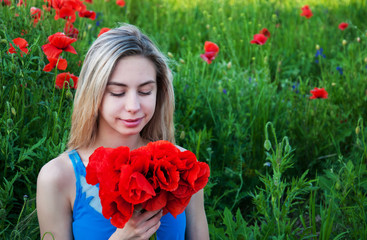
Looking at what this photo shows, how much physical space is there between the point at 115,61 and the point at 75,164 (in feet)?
1.33

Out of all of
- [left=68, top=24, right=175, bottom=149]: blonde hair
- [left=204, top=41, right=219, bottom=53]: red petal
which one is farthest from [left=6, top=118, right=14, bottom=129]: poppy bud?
[left=204, top=41, right=219, bottom=53]: red petal

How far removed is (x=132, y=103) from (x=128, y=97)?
4 cm

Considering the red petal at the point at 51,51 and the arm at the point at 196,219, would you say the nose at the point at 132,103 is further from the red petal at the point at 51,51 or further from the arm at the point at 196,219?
the red petal at the point at 51,51

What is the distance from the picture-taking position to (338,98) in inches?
139

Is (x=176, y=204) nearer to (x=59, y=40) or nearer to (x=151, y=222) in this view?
(x=151, y=222)

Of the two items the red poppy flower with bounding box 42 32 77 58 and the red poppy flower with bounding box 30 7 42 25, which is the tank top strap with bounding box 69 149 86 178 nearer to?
the red poppy flower with bounding box 42 32 77 58

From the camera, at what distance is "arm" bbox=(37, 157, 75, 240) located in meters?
1.69

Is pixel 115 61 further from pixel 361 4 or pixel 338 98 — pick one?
pixel 361 4

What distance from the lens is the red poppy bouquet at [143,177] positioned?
1.19 meters

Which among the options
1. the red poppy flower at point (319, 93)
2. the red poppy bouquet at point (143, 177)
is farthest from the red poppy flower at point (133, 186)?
the red poppy flower at point (319, 93)

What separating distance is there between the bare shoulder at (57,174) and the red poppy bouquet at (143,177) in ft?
1.51

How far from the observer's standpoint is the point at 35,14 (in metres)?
2.78

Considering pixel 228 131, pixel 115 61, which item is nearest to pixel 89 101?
pixel 115 61

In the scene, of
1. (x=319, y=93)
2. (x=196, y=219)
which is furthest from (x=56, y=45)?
(x=319, y=93)
